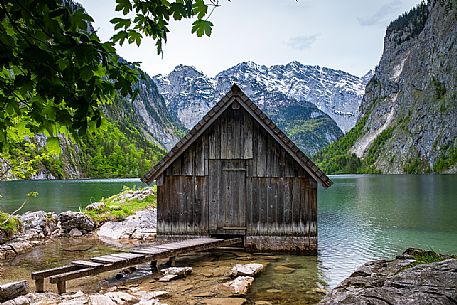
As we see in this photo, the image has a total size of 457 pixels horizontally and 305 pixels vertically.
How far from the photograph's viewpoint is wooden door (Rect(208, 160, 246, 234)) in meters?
18.2

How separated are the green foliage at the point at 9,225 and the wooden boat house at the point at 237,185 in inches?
345

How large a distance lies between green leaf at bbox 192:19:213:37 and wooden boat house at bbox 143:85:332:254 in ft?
42.9

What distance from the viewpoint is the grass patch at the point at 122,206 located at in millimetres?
28938

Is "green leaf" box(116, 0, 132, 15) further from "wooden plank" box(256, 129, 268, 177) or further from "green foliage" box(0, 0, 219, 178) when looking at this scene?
"wooden plank" box(256, 129, 268, 177)

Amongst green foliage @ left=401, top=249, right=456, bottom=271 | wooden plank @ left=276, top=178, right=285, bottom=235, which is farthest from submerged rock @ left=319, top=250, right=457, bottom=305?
wooden plank @ left=276, top=178, right=285, bottom=235

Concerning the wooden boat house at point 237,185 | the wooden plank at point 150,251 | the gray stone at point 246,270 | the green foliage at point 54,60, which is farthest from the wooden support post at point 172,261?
the green foliage at point 54,60

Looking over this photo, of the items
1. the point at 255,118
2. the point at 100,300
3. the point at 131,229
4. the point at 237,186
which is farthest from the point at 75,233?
the point at 100,300

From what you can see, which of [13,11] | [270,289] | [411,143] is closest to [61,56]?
Answer: [13,11]

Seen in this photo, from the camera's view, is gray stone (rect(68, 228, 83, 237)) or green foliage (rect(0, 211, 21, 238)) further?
gray stone (rect(68, 228, 83, 237))

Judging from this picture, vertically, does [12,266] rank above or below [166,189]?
below

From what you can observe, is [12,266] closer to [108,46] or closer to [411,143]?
[108,46]

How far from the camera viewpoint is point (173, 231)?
18547 mm

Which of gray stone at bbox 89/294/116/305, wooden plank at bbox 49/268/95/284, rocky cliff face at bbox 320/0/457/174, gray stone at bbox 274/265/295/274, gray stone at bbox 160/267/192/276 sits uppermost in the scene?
rocky cliff face at bbox 320/0/457/174

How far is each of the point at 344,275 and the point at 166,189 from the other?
7696 millimetres
